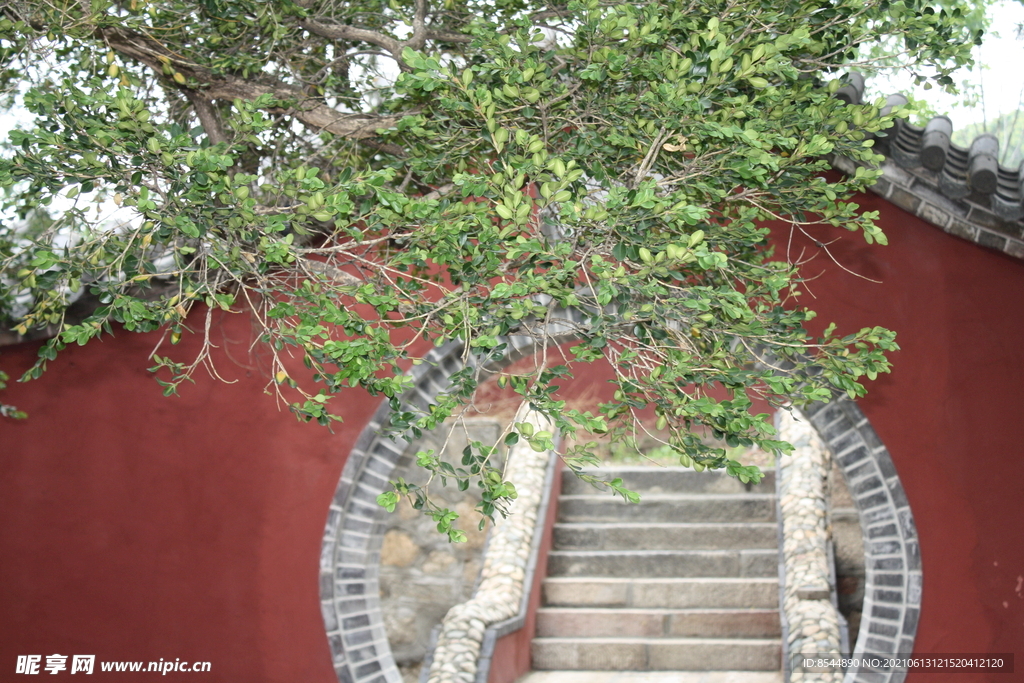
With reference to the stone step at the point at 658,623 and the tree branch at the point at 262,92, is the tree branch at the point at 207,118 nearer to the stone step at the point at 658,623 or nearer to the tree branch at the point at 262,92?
the tree branch at the point at 262,92

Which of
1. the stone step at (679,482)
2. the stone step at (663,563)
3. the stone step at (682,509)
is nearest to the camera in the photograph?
the stone step at (663,563)

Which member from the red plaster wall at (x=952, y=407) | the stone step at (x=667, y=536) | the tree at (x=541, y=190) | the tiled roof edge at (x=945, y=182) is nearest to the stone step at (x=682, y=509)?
the stone step at (x=667, y=536)

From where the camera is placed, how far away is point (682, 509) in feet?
24.3

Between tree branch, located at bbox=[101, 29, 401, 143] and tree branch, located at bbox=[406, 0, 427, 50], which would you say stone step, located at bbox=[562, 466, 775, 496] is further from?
tree branch, located at bbox=[406, 0, 427, 50]

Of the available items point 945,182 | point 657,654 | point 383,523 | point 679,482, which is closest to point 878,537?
point 945,182

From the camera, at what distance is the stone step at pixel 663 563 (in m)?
6.81

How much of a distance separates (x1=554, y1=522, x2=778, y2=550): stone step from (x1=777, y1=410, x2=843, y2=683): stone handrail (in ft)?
1.55

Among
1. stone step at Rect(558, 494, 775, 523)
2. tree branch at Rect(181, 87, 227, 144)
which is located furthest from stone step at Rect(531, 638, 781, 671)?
tree branch at Rect(181, 87, 227, 144)

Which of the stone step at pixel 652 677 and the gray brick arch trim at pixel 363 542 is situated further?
the stone step at pixel 652 677

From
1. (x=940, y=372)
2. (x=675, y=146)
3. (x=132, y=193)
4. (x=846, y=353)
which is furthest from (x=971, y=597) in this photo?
(x=132, y=193)

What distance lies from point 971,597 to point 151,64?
4.18 m

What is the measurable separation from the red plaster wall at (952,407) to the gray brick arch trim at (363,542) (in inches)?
59.0

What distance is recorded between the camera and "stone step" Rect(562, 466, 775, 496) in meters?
7.68

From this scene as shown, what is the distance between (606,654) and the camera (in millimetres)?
6273
